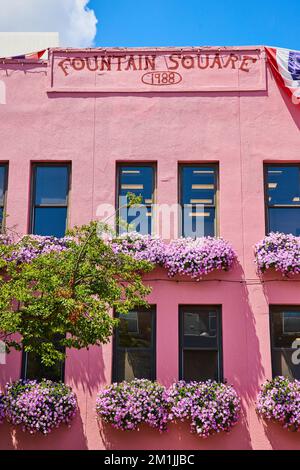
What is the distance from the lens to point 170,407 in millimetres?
11703

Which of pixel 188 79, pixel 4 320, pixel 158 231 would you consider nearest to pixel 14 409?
pixel 4 320

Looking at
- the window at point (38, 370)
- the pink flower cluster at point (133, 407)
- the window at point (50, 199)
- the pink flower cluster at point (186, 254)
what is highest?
the window at point (50, 199)

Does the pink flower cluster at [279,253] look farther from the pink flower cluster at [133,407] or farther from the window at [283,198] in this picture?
the pink flower cluster at [133,407]

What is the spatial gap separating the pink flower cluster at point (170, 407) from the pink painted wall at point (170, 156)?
480mm

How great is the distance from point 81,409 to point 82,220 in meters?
3.64

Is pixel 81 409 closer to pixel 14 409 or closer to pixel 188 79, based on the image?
pixel 14 409

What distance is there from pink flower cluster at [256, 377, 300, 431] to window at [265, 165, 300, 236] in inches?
122

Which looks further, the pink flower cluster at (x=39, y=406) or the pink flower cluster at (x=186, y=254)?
the pink flower cluster at (x=186, y=254)

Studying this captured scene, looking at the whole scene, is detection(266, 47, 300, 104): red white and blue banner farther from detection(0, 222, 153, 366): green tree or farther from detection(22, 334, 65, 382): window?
detection(22, 334, 65, 382): window

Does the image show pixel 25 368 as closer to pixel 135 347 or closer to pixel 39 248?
pixel 135 347

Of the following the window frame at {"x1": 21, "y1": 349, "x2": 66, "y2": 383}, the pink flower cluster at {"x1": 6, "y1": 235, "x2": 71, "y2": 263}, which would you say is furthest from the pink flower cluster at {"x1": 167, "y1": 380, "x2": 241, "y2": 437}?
the pink flower cluster at {"x1": 6, "y1": 235, "x2": 71, "y2": 263}

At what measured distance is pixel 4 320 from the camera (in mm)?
9047

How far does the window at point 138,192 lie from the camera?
13.4 metres

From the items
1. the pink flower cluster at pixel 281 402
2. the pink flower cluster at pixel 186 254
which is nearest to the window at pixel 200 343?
the pink flower cluster at pixel 186 254
